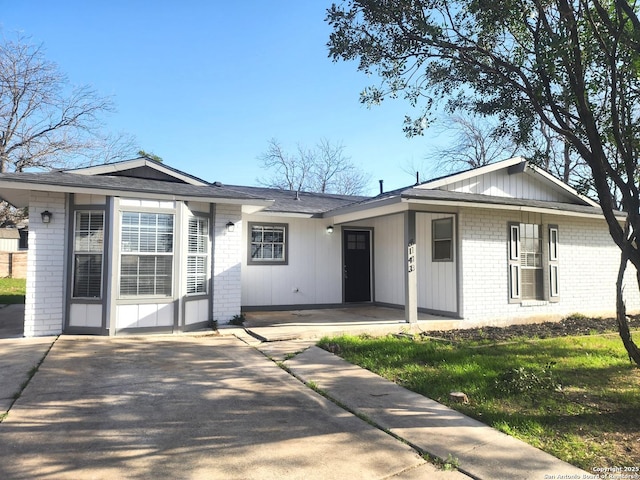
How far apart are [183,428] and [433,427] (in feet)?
6.97

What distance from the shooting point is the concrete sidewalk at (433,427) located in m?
3.01

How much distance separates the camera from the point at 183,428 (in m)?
3.66

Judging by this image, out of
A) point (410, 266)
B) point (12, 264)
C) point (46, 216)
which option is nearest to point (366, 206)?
point (410, 266)

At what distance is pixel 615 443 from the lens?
345 centimetres

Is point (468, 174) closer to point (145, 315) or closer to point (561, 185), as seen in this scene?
point (561, 185)

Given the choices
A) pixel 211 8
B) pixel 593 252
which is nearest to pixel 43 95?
pixel 211 8

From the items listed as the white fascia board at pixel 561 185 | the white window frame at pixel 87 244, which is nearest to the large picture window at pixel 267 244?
the white window frame at pixel 87 244

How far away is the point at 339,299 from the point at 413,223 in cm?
384

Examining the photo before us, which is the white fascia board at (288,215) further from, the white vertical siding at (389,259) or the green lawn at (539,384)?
the green lawn at (539,384)

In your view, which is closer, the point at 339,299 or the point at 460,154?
the point at 339,299

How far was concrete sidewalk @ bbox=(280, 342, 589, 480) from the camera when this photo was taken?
9.88 feet

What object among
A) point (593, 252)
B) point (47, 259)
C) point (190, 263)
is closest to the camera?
point (47, 259)

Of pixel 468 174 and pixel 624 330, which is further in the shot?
pixel 468 174

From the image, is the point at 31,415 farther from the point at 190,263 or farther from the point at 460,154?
the point at 460,154
